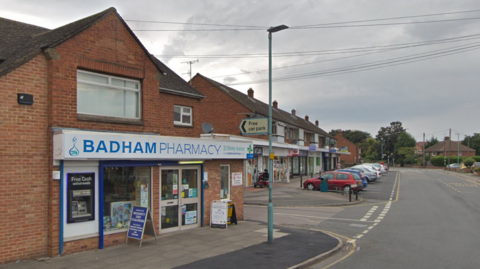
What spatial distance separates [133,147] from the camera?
1007 cm

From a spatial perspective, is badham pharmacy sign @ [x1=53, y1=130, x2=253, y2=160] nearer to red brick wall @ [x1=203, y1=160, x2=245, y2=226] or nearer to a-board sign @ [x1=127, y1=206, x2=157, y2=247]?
red brick wall @ [x1=203, y1=160, x2=245, y2=226]

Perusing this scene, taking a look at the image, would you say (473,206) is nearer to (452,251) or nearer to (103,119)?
(452,251)

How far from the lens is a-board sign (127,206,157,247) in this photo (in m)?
10.2

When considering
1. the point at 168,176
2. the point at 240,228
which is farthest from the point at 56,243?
the point at 240,228

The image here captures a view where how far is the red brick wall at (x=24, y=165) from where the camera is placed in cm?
823

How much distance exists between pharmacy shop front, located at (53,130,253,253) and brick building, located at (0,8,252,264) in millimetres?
28

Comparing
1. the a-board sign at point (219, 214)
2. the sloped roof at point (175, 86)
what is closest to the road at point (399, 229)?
the a-board sign at point (219, 214)

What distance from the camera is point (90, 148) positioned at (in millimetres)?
9047

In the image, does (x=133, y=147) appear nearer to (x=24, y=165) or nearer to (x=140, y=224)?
(x=140, y=224)

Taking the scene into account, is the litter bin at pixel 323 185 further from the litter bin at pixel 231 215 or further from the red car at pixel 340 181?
the litter bin at pixel 231 215

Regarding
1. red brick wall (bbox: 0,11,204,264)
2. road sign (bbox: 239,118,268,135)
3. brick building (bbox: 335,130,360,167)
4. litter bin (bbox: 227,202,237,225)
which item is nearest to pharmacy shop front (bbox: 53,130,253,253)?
red brick wall (bbox: 0,11,204,264)

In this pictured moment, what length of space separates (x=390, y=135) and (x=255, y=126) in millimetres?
120475

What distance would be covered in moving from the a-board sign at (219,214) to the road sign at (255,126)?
122 inches

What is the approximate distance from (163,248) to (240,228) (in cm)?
374
